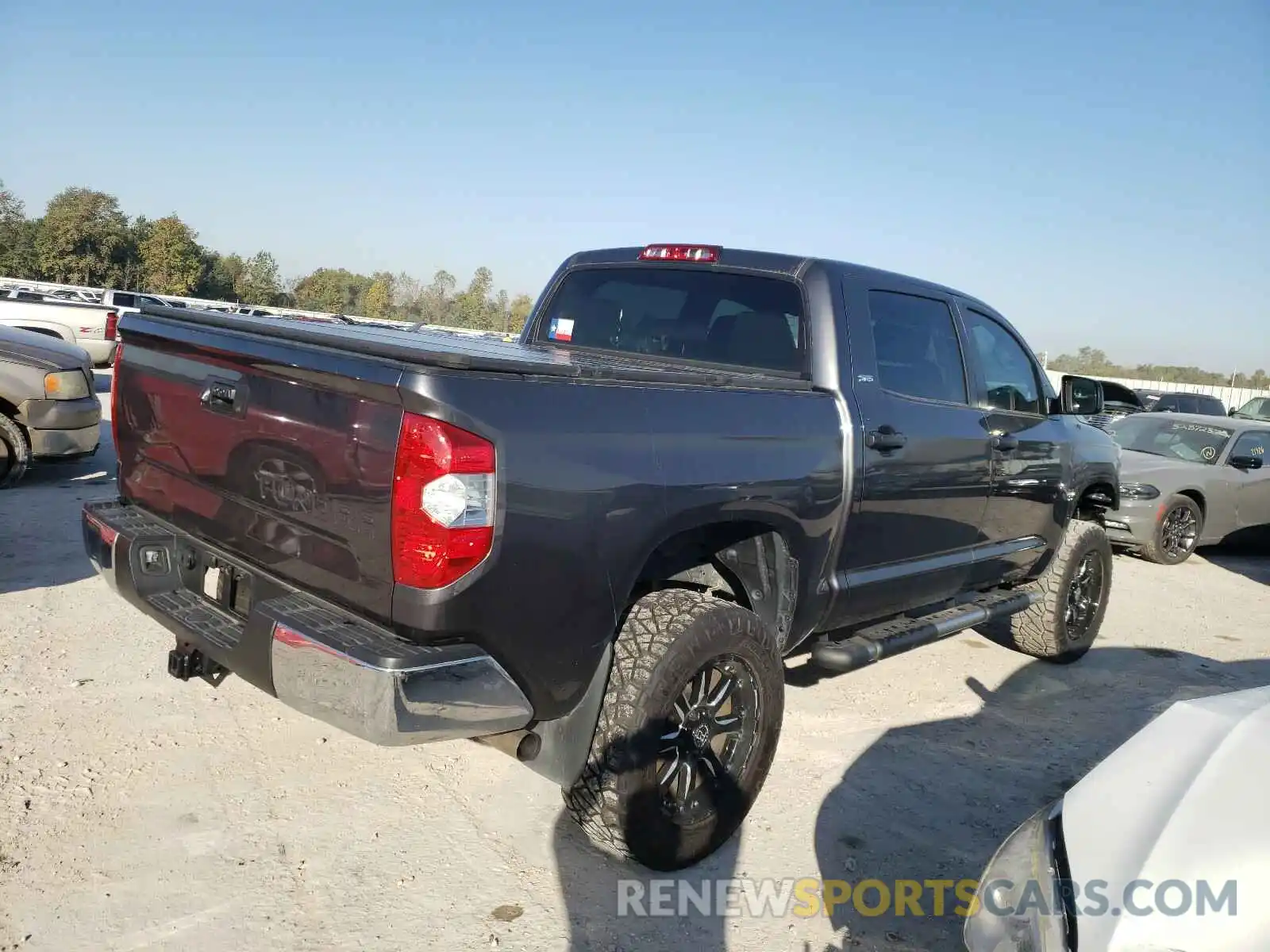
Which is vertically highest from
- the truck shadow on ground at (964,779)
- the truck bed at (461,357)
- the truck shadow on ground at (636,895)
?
the truck bed at (461,357)

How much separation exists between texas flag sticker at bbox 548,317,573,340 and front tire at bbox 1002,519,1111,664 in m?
2.84

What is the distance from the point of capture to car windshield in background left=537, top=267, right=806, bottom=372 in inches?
152

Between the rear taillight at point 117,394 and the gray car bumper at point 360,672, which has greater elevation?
the rear taillight at point 117,394

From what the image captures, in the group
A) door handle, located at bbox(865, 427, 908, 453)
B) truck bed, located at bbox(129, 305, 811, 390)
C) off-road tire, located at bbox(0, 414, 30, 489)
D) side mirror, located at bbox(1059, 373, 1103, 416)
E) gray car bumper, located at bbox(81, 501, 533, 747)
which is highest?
side mirror, located at bbox(1059, 373, 1103, 416)

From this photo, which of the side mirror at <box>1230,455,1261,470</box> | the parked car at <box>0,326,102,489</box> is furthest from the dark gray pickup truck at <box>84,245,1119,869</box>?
the side mirror at <box>1230,455,1261,470</box>

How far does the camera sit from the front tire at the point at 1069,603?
543cm

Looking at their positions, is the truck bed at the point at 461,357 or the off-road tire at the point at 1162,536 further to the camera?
the off-road tire at the point at 1162,536

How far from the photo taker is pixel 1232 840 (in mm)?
1773

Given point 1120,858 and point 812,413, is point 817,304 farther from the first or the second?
point 1120,858

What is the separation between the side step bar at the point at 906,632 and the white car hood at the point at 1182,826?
1.43 m

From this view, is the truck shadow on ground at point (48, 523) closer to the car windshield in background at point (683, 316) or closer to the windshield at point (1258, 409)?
the car windshield in background at point (683, 316)

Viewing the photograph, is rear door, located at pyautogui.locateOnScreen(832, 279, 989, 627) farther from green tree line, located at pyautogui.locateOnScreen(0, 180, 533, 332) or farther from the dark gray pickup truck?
green tree line, located at pyautogui.locateOnScreen(0, 180, 533, 332)

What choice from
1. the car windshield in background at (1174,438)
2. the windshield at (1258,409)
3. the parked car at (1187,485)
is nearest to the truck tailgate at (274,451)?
the parked car at (1187,485)

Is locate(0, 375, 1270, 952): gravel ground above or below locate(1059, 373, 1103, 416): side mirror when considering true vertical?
below
